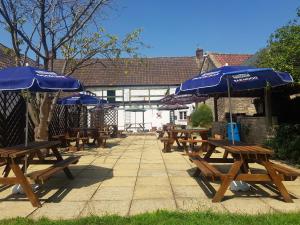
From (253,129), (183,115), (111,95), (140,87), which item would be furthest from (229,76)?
(111,95)

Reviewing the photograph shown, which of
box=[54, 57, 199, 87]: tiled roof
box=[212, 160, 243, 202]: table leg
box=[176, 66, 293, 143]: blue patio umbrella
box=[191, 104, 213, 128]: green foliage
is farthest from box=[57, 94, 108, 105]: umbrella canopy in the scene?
box=[54, 57, 199, 87]: tiled roof

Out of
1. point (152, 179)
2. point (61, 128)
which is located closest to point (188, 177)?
point (152, 179)

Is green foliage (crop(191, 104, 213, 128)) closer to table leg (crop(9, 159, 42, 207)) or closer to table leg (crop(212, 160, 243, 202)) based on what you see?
table leg (crop(212, 160, 243, 202))

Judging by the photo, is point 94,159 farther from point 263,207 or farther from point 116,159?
point 263,207

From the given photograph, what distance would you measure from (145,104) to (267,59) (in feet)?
93.1

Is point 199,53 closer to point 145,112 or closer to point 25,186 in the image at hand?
point 145,112

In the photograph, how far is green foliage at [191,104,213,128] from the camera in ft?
80.3

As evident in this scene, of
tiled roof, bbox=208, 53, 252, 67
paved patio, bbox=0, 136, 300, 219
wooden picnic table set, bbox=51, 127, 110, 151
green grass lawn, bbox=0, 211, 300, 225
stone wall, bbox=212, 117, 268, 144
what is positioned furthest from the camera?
tiled roof, bbox=208, 53, 252, 67

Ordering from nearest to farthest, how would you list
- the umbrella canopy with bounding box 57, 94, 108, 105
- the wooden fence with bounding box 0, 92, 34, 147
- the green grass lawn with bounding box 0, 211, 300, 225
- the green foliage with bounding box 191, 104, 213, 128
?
the green grass lawn with bounding box 0, 211, 300, 225 → the wooden fence with bounding box 0, 92, 34, 147 → the umbrella canopy with bounding box 57, 94, 108, 105 → the green foliage with bounding box 191, 104, 213, 128

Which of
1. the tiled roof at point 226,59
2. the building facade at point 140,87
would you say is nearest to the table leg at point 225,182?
the tiled roof at point 226,59

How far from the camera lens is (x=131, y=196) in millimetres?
6051

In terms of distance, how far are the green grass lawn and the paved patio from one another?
36 centimetres

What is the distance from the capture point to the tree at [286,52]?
838 centimetres

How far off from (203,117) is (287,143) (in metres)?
15.0
